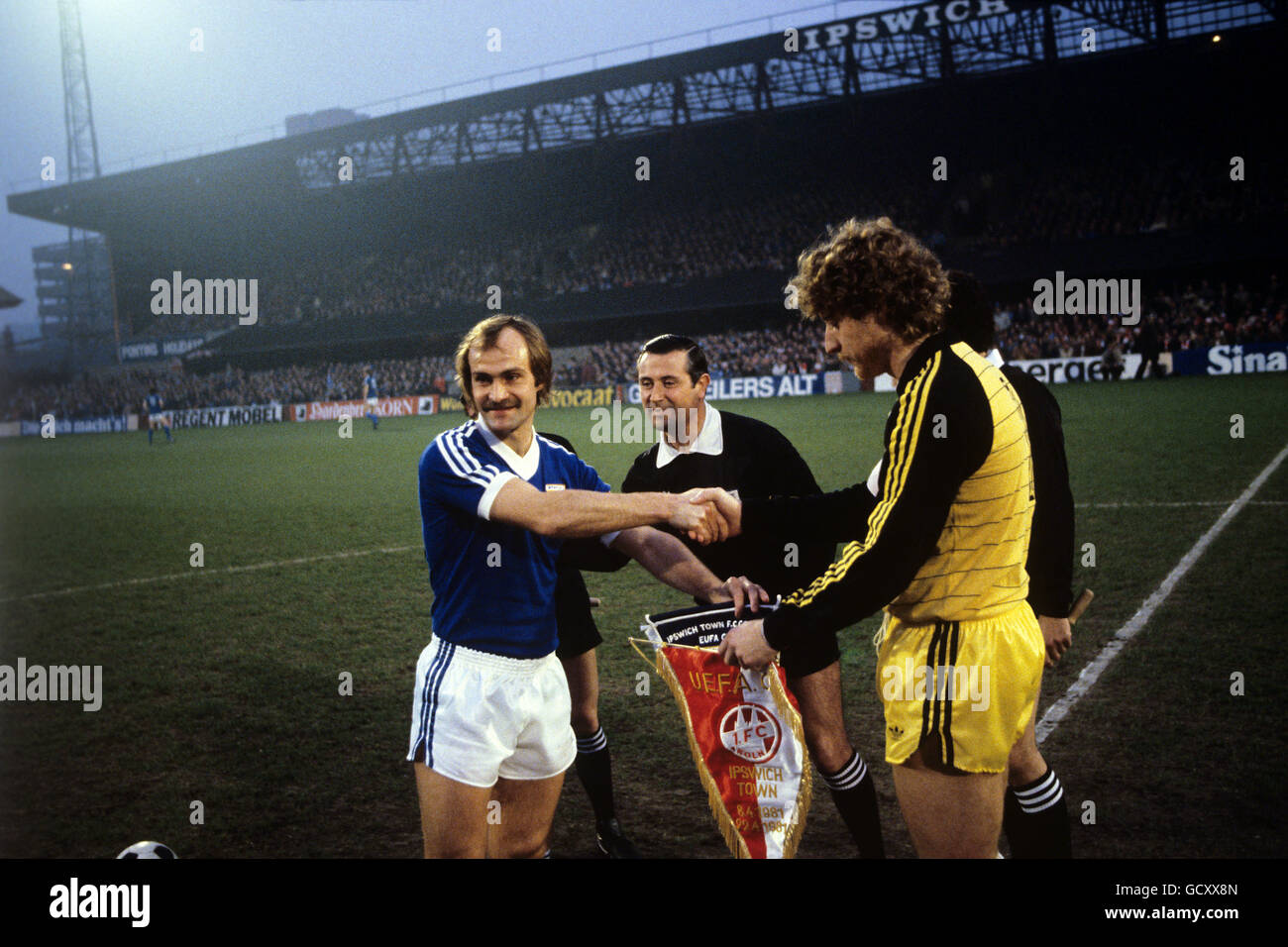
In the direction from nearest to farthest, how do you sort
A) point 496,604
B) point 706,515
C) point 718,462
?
1. point 496,604
2. point 706,515
3. point 718,462

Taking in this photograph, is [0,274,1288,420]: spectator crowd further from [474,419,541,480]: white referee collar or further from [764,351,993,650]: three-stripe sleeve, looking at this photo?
[764,351,993,650]: three-stripe sleeve

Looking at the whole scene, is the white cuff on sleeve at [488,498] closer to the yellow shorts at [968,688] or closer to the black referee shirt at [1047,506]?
the yellow shorts at [968,688]

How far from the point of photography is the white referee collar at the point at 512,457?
309 centimetres

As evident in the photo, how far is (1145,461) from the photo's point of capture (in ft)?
45.0

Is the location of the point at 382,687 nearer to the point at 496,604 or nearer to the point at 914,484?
the point at 496,604

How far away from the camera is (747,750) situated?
358 cm

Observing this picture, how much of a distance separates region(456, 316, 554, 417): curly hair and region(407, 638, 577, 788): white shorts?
0.84m

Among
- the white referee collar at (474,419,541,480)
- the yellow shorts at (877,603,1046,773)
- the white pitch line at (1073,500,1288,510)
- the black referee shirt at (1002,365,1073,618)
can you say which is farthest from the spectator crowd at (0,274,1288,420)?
the yellow shorts at (877,603,1046,773)

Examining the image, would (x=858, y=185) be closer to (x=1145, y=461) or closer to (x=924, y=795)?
(x=1145, y=461)

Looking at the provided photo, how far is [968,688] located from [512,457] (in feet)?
5.14

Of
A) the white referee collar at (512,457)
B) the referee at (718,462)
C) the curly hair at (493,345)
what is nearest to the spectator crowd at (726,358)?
the referee at (718,462)

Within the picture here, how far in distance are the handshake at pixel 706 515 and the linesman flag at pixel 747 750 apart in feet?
1.16

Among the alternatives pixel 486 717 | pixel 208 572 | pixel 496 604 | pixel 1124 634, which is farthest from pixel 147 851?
pixel 208 572

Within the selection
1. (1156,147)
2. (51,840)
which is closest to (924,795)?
(51,840)
